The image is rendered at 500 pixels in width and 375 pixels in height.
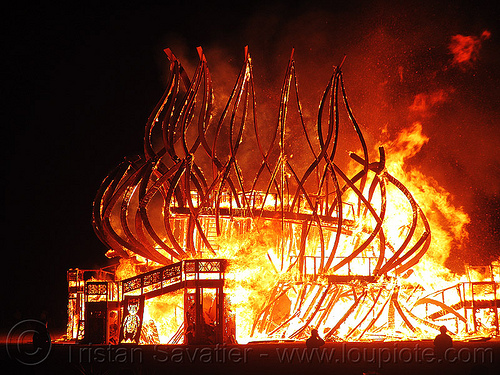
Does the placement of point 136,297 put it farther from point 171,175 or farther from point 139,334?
point 171,175

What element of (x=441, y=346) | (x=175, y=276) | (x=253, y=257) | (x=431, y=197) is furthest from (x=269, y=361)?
(x=431, y=197)

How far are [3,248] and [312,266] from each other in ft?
51.0

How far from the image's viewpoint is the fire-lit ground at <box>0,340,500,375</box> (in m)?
13.9

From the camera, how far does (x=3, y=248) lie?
1188 inches

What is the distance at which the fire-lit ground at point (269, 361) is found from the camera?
13.9 m

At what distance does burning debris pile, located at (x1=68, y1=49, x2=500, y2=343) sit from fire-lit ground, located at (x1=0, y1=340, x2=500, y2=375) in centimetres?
407

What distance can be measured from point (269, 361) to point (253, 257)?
656 centimetres

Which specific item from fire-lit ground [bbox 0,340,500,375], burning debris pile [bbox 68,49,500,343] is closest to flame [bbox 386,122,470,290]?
burning debris pile [bbox 68,49,500,343]

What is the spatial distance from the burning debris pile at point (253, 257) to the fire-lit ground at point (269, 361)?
407 centimetres

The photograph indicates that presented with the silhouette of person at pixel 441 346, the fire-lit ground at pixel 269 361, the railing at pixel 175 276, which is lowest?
the fire-lit ground at pixel 269 361

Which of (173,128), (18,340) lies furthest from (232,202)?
(18,340)

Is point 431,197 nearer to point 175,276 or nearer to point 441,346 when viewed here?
point 175,276

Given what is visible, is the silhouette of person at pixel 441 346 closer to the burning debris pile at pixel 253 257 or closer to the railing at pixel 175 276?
the burning debris pile at pixel 253 257

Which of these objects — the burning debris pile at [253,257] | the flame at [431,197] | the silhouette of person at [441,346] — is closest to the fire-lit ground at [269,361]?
the silhouette of person at [441,346]
